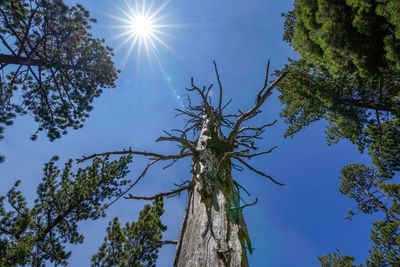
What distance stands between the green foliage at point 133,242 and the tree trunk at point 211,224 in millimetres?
4801

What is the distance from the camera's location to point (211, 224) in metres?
1.96

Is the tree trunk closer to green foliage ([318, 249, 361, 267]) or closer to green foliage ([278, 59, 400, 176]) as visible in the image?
green foliage ([278, 59, 400, 176])

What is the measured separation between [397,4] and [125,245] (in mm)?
8861

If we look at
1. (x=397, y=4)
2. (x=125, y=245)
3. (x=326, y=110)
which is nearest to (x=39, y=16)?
(x=125, y=245)

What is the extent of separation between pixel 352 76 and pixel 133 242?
8.26m

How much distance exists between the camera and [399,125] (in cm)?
869

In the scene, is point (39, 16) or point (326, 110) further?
point (326, 110)

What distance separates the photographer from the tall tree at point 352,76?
6262 mm

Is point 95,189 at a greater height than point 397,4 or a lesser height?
lesser

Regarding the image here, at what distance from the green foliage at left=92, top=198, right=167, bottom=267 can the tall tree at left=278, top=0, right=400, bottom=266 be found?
5916mm

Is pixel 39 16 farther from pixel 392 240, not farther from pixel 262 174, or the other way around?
pixel 392 240

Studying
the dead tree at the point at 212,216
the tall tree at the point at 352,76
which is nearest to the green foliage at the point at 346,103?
the tall tree at the point at 352,76

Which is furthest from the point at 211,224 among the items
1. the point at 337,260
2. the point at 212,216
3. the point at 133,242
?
the point at 337,260

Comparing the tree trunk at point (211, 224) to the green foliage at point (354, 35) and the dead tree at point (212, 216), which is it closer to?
the dead tree at point (212, 216)
